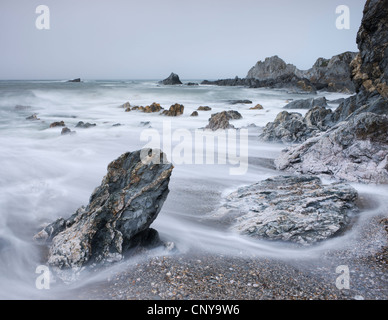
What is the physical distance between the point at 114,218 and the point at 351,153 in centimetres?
609

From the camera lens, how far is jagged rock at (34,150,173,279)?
3.72 metres

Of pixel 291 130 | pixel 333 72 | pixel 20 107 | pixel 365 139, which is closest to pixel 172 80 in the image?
pixel 333 72

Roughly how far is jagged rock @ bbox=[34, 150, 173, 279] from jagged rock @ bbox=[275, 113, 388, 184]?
4756 mm

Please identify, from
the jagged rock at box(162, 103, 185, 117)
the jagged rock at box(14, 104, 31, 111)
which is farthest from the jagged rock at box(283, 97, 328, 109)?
the jagged rock at box(14, 104, 31, 111)

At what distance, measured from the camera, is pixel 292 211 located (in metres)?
4.74

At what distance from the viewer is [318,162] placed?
7.46 meters

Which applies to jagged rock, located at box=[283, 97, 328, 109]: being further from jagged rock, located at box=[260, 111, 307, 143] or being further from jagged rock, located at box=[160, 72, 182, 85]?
jagged rock, located at box=[160, 72, 182, 85]

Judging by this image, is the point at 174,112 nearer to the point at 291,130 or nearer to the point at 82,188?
the point at 291,130

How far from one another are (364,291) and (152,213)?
286 cm

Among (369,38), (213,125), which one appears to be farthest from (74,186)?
(369,38)

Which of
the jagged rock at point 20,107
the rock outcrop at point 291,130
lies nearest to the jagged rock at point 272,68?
the jagged rock at point 20,107

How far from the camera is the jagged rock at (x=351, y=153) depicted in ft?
21.4

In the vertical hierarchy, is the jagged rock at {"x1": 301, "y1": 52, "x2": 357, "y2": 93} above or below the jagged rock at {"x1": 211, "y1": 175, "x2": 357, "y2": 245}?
above
